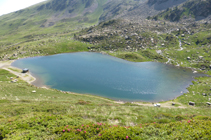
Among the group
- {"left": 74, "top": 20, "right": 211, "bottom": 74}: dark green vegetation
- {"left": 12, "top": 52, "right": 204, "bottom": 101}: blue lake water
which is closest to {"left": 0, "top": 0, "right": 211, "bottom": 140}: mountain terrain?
{"left": 74, "top": 20, "right": 211, "bottom": 74}: dark green vegetation

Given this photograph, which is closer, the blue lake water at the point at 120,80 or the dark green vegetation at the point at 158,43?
the blue lake water at the point at 120,80

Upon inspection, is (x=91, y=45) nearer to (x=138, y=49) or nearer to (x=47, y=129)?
(x=138, y=49)

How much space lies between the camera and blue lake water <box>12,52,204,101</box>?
67.7 m

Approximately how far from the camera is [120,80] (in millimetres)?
82062

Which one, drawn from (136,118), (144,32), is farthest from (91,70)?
(144,32)

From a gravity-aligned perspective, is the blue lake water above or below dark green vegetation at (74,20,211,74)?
below

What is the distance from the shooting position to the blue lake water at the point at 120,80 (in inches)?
2665

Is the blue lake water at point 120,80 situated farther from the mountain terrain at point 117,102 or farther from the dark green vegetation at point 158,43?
the dark green vegetation at point 158,43

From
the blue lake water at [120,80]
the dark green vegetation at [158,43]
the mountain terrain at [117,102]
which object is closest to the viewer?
the mountain terrain at [117,102]

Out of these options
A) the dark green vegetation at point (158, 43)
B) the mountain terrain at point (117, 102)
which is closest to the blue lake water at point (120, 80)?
the mountain terrain at point (117, 102)

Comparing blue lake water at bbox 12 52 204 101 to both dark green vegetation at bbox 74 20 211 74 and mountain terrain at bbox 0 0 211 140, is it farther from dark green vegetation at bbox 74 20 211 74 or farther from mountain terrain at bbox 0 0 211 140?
dark green vegetation at bbox 74 20 211 74

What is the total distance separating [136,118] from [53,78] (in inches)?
2826

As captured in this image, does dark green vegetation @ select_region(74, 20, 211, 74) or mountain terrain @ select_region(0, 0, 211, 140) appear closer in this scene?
mountain terrain @ select_region(0, 0, 211, 140)

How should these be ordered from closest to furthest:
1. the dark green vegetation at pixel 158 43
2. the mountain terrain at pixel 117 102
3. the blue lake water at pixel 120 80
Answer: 1. the mountain terrain at pixel 117 102
2. the blue lake water at pixel 120 80
3. the dark green vegetation at pixel 158 43
